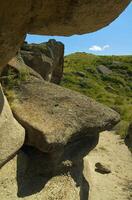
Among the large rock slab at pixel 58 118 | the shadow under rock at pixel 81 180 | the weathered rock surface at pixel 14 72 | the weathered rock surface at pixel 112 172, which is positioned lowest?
the weathered rock surface at pixel 112 172

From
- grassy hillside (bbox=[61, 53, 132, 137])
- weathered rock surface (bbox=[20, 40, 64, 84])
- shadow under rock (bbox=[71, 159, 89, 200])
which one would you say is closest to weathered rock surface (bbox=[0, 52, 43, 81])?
shadow under rock (bbox=[71, 159, 89, 200])

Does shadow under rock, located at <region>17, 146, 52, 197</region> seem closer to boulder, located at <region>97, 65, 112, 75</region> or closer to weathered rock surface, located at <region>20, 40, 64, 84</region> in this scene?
weathered rock surface, located at <region>20, 40, 64, 84</region>

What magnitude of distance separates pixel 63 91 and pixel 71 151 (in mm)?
2093

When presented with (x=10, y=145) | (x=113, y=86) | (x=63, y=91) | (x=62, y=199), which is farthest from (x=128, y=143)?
(x=113, y=86)

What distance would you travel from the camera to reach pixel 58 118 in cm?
1230

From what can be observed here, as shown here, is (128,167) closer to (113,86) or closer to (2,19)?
(2,19)

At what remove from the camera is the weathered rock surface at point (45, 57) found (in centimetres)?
2008

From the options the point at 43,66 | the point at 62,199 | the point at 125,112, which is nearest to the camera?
the point at 62,199

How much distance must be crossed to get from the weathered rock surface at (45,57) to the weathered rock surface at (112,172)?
4765 mm

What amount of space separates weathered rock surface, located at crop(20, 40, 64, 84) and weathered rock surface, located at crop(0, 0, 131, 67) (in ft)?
36.9

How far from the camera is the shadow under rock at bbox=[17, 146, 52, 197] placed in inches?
454

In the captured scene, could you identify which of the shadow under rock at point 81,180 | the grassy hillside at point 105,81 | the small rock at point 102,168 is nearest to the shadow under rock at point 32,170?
the shadow under rock at point 81,180

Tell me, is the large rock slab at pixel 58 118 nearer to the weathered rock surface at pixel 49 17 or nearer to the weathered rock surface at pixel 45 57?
the weathered rock surface at pixel 49 17

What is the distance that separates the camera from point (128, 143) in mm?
21625
